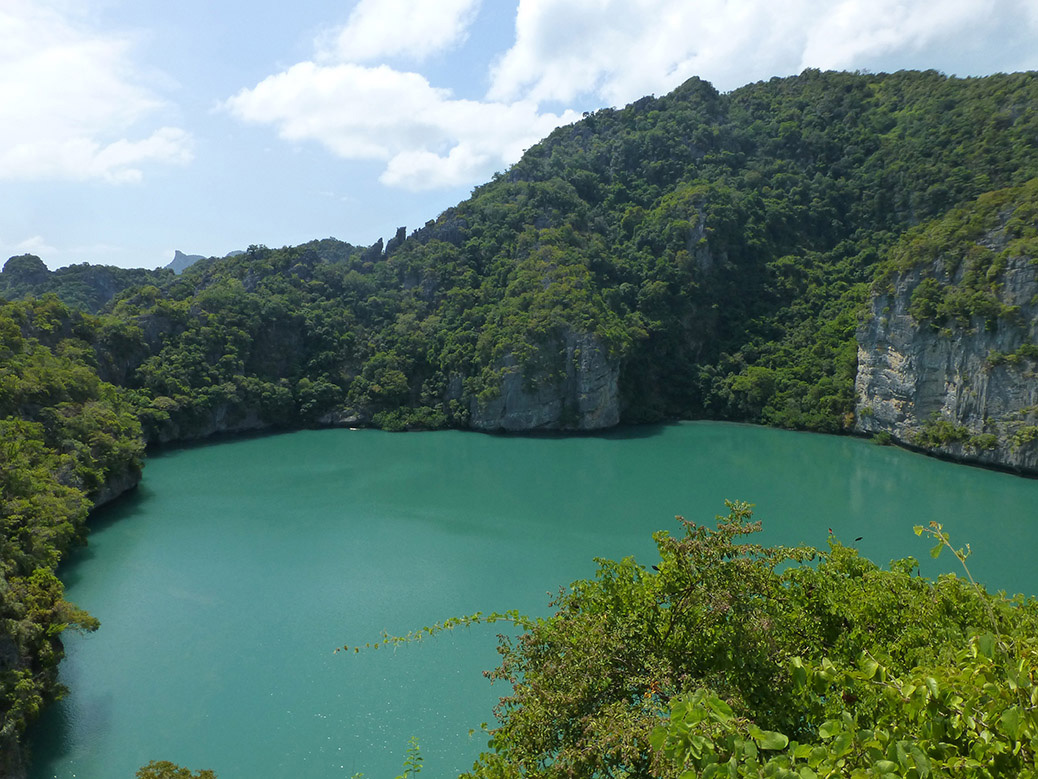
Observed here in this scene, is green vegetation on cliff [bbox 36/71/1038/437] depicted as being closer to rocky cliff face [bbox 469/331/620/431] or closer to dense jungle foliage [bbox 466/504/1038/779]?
rocky cliff face [bbox 469/331/620/431]

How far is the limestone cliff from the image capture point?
80.8 feet

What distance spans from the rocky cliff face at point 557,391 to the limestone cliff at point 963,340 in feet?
42.4

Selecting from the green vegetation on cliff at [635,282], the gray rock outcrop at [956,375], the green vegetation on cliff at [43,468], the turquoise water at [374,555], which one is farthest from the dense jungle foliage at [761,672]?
the green vegetation on cliff at [635,282]

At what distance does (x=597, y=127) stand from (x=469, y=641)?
46980 mm

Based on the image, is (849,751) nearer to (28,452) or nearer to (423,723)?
(423,723)

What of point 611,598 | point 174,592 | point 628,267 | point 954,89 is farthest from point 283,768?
point 954,89

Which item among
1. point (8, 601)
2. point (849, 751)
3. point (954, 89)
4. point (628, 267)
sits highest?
point (954, 89)

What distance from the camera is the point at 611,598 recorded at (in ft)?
19.5

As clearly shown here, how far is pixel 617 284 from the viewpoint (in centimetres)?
3931

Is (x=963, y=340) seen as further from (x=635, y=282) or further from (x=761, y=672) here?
(x=761, y=672)

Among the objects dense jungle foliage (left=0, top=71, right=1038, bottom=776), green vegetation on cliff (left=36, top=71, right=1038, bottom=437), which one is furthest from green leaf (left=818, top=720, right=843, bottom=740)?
green vegetation on cliff (left=36, top=71, right=1038, bottom=437)

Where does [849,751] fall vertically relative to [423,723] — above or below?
above

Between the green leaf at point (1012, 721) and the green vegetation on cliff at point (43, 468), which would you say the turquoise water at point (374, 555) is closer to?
the green vegetation on cliff at point (43, 468)

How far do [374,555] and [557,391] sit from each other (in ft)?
57.0
